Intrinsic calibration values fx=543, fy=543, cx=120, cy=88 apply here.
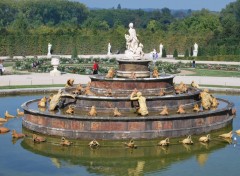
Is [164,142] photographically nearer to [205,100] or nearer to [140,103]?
[140,103]

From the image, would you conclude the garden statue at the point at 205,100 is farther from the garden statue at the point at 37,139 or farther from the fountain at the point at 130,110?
the garden statue at the point at 37,139

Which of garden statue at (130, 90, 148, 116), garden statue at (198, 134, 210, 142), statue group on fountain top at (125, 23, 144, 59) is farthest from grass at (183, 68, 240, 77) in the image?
garden statue at (198, 134, 210, 142)

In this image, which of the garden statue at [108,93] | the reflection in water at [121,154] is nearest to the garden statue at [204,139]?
the reflection in water at [121,154]

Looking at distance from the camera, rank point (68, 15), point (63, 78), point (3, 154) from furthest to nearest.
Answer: point (68, 15), point (63, 78), point (3, 154)

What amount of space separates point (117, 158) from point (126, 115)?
406 cm

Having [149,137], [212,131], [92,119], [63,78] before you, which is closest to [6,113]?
[92,119]

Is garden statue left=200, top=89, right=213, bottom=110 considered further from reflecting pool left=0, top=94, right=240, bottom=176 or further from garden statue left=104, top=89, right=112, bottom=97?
garden statue left=104, top=89, right=112, bottom=97

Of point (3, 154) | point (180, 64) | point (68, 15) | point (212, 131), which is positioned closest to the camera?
point (3, 154)

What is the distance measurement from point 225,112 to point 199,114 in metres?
2.25

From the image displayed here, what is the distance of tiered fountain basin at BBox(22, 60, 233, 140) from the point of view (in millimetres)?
22172

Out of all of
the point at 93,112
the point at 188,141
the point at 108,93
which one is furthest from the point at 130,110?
the point at 188,141

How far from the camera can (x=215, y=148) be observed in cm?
2155

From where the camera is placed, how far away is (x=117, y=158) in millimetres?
20000

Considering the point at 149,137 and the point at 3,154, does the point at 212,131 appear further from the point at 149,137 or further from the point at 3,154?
the point at 3,154
